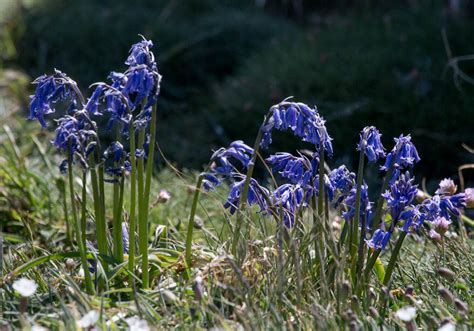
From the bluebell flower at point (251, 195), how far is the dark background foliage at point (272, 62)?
2.68 m

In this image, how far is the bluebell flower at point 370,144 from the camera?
252 cm

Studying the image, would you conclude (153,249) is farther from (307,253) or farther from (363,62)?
(363,62)

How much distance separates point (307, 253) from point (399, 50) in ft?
12.5

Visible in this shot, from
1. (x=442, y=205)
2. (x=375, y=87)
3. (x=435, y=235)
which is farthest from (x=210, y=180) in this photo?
(x=375, y=87)

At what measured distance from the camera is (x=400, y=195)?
2541 millimetres

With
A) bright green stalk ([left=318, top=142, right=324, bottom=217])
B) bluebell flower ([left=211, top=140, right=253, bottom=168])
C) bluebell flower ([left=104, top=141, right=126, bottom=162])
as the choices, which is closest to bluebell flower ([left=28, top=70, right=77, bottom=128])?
bluebell flower ([left=104, top=141, right=126, bottom=162])

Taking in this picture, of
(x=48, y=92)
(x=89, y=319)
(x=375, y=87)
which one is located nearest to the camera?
(x=89, y=319)

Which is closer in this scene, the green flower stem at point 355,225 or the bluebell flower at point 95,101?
the bluebell flower at point 95,101

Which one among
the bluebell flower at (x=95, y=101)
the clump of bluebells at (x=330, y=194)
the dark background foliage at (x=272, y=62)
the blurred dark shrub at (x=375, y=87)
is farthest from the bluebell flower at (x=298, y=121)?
the blurred dark shrub at (x=375, y=87)

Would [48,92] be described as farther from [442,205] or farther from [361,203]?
[442,205]

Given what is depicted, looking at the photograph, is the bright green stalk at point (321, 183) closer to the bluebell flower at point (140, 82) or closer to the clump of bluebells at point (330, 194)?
the clump of bluebells at point (330, 194)

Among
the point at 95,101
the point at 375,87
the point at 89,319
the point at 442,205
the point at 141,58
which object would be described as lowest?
the point at 375,87

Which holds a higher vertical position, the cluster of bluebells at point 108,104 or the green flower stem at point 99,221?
the cluster of bluebells at point 108,104

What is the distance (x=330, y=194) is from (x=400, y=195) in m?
0.27
